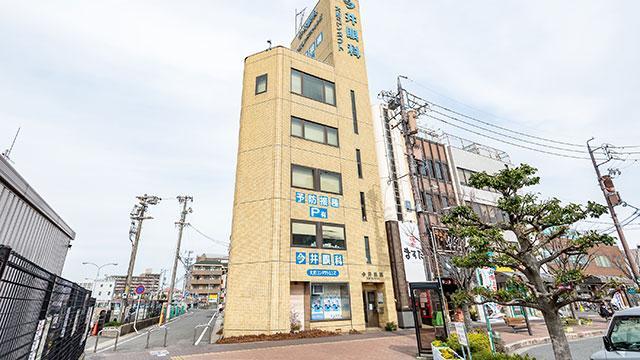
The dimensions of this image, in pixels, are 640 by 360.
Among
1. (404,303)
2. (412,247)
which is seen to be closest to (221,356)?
(404,303)

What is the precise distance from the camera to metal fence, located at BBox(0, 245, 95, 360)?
141 inches

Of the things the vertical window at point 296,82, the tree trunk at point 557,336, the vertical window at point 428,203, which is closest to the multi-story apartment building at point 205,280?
the vertical window at point 428,203

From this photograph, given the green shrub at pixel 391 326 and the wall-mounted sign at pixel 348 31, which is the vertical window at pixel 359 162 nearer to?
the wall-mounted sign at pixel 348 31

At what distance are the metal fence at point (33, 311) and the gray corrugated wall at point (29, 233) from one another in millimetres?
1015

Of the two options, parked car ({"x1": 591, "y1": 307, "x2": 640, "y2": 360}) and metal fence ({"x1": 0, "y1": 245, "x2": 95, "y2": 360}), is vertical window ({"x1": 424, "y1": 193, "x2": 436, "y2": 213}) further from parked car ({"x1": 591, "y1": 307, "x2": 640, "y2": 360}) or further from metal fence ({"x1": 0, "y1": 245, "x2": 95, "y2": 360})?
metal fence ({"x1": 0, "y1": 245, "x2": 95, "y2": 360})

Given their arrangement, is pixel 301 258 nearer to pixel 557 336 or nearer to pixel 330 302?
pixel 330 302

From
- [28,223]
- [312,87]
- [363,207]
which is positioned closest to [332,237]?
[363,207]

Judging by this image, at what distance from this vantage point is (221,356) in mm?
11305

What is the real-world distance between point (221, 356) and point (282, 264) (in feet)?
18.6

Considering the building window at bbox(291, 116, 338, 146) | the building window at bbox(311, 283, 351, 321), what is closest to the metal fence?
the building window at bbox(311, 283, 351, 321)

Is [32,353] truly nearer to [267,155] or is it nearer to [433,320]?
[433,320]

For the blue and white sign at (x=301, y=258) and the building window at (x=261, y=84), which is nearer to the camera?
the blue and white sign at (x=301, y=258)

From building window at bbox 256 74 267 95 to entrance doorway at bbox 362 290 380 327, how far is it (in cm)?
1559

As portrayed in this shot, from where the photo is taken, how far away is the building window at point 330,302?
16969mm
